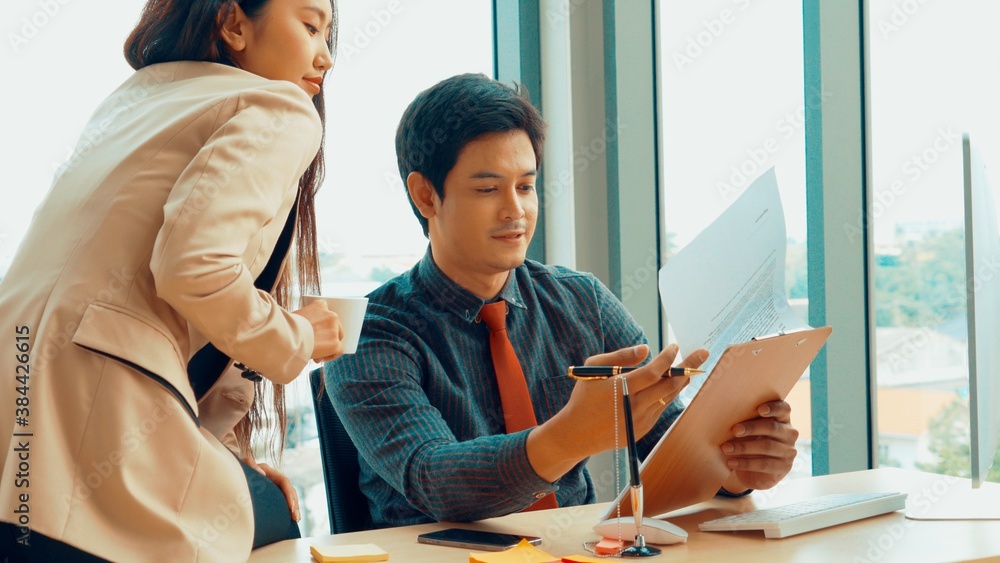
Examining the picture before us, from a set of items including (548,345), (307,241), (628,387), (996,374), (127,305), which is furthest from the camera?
(548,345)

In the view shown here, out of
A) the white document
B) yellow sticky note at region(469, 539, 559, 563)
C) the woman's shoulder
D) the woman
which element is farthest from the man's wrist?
the woman's shoulder

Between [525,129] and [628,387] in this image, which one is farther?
[525,129]

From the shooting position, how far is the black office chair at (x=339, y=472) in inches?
63.9

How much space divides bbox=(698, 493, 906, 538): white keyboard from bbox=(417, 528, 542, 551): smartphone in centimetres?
28

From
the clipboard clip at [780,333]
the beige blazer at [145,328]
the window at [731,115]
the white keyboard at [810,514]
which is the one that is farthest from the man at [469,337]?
the window at [731,115]

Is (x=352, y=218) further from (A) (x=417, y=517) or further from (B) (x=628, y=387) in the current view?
(B) (x=628, y=387)

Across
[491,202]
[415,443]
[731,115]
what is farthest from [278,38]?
[731,115]

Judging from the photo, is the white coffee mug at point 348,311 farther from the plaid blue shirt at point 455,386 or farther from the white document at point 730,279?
the white document at point 730,279

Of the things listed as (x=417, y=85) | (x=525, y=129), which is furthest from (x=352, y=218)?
(x=525, y=129)

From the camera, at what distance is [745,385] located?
49.9 inches

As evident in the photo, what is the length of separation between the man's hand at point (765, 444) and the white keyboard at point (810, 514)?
0.07 m

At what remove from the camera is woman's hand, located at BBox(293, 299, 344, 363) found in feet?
3.81

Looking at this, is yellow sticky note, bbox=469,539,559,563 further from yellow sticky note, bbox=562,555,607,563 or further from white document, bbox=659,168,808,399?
white document, bbox=659,168,808,399

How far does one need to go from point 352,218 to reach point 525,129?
80 centimetres
